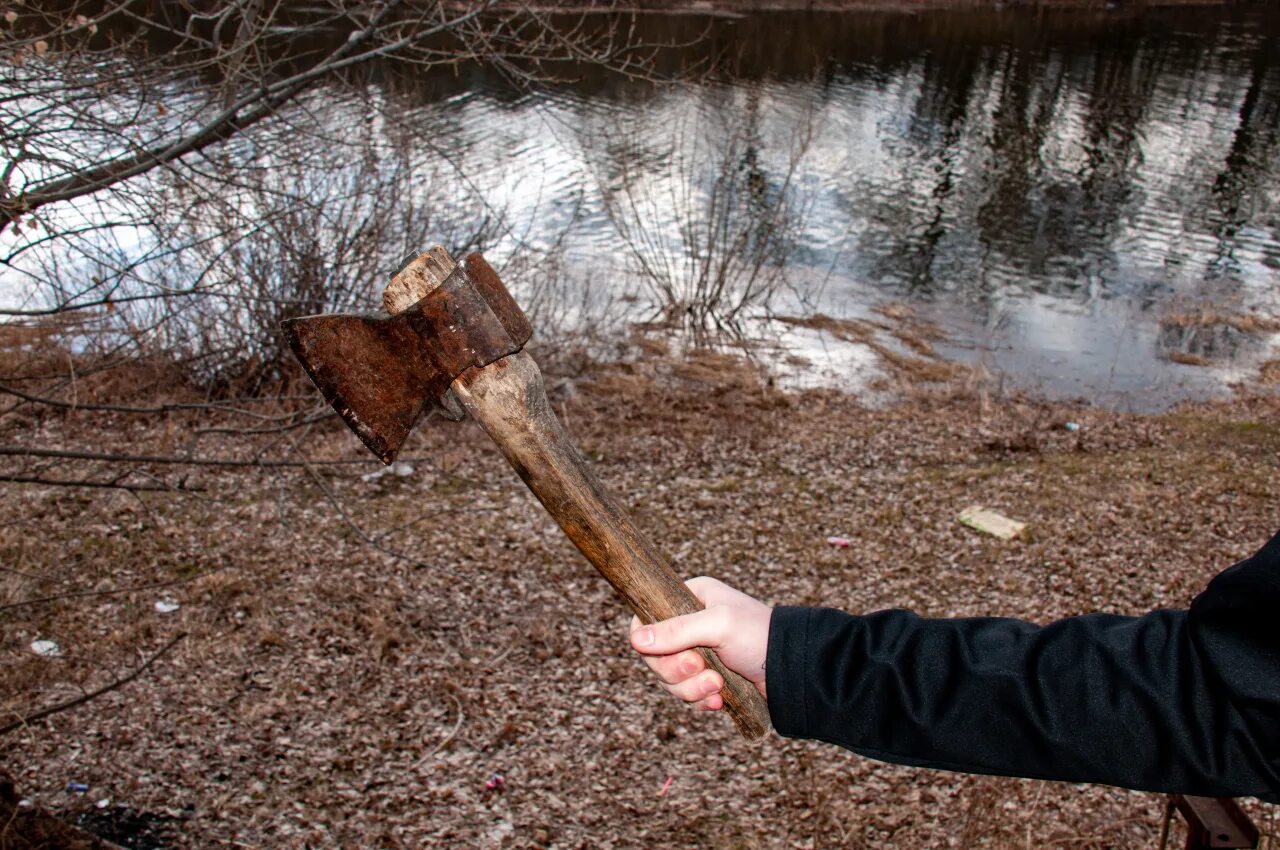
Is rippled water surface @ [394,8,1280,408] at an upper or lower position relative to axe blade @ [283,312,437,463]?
lower

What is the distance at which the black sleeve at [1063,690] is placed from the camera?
145cm

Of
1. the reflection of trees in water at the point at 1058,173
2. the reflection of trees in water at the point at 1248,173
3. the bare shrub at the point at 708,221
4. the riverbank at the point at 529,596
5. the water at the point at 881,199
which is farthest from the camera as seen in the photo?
the reflection of trees in water at the point at 1248,173

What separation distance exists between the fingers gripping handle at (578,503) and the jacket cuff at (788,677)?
0.90 ft

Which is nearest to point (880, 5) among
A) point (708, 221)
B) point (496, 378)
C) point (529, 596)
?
point (708, 221)

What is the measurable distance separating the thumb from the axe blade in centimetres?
66

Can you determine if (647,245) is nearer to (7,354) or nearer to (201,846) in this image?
(7,354)

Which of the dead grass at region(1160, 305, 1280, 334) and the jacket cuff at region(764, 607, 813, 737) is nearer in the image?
the jacket cuff at region(764, 607, 813, 737)

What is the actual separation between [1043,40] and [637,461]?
91.5 ft

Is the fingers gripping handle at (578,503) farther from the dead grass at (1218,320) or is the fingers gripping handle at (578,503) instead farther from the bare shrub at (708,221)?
the dead grass at (1218,320)

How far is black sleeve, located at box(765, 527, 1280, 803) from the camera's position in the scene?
145 cm

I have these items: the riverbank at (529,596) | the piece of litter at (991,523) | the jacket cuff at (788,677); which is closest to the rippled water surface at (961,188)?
the riverbank at (529,596)

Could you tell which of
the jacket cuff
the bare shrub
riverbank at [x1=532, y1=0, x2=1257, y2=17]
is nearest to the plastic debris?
the bare shrub

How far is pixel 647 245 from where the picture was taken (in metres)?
13.3

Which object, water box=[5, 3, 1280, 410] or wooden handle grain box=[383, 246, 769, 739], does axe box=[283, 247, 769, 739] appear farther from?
water box=[5, 3, 1280, 410]
